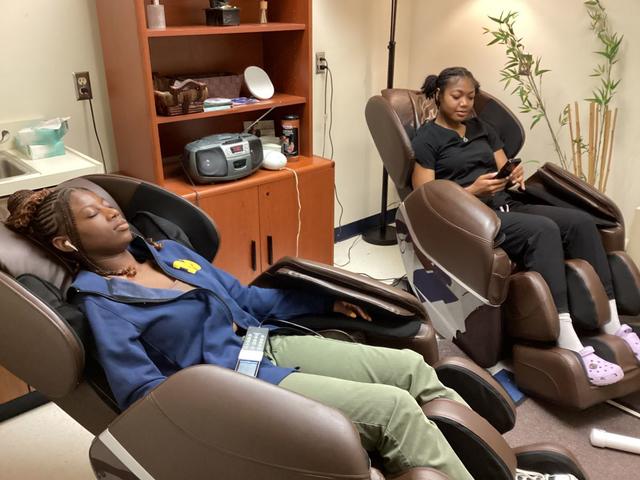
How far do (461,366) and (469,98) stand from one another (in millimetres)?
1200

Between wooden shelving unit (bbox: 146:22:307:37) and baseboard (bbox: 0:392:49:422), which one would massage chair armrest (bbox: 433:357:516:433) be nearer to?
baseboard (bbox: 0:392:49:422)

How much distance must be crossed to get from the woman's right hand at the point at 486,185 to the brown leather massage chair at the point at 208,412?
0.84 m

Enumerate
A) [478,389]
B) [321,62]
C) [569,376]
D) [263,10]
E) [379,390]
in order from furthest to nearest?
[321,62], [263,10], [569,376], [478,389], [379,390]

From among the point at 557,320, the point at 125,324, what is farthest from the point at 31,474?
the point at 557,320

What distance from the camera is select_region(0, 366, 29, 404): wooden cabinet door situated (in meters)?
1.82

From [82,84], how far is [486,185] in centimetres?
159

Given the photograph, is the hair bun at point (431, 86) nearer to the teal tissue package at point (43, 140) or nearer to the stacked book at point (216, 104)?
the stacked book at point (216, 104)

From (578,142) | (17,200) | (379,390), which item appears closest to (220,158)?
(17,200)

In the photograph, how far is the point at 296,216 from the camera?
2512 millimetres

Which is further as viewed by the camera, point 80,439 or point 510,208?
point 510,208

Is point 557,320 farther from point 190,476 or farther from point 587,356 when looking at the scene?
point 190,476

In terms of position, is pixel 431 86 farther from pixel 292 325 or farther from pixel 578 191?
pixel 292 325

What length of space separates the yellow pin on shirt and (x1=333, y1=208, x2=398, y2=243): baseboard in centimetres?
190

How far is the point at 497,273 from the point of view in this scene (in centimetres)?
184
